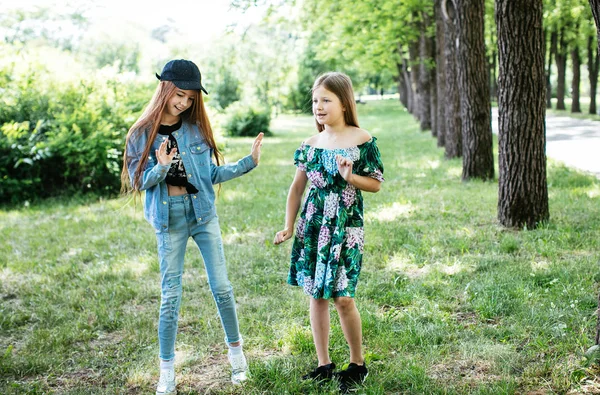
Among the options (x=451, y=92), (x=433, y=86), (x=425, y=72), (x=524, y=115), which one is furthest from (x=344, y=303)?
(x=425, y=72)

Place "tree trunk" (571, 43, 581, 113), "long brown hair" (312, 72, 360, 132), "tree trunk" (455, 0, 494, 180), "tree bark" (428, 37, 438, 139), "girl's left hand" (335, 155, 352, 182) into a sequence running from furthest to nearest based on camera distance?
"tree trunk" (571, 43, 581, 113) < "tree bark" (428, 37, 438, 139) < "tree trunk" (455, 0, 494, 180) < "long brown hair" (312, 72, 360, 132) < "girl's left hand" (335, 155, 352, 182)

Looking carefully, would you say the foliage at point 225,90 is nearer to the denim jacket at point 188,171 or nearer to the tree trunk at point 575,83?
the tree trunk at point 575,83

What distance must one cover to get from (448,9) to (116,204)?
7774 mm

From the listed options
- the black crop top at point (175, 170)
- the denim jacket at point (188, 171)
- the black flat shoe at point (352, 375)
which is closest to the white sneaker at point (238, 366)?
the black flat shoe at point (352, 375)

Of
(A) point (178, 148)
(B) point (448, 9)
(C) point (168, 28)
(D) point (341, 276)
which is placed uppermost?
(C) point (168, 28)

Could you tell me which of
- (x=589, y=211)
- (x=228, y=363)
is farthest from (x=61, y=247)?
(x=589, y=211)

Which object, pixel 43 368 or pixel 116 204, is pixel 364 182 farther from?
pixel 116 204

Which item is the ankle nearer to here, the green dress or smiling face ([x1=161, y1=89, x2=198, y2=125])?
the green dress

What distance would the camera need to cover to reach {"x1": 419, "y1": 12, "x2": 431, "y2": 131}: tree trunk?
18219mm

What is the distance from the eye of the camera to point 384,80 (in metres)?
55.4

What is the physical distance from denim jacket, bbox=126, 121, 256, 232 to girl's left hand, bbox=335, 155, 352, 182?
685 mm

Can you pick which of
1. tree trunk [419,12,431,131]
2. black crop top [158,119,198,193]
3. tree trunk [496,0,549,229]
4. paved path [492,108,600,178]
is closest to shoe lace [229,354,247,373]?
black crop top [158,119,198,193]

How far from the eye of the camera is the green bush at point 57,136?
1099 cm

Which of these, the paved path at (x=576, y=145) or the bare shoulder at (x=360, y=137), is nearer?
the bare shoulder at (x=360, y=137)
